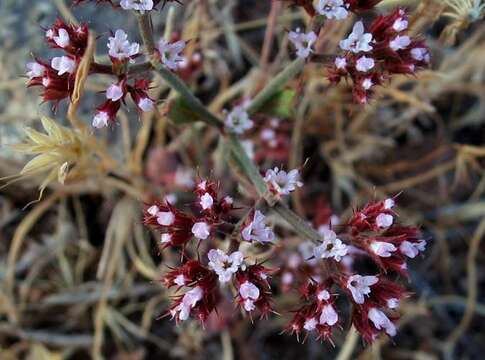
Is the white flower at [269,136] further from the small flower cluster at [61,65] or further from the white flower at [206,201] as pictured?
the small flower cluster at [61,65]

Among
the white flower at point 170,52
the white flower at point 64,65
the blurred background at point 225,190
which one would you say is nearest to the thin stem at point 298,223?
the white flower at point 170,52

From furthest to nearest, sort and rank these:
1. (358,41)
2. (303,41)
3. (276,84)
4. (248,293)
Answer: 1. (276,84)
2. (303,41)
3. (358,41)
4. (248,293)

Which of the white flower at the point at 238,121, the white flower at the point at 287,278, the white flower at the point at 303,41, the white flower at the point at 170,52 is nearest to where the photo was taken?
the white flower at the point at 170,52

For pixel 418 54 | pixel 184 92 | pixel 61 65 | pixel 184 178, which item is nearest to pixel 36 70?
pixel 61 65

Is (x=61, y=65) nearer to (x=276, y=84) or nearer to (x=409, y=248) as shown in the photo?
(x=276, y=84)

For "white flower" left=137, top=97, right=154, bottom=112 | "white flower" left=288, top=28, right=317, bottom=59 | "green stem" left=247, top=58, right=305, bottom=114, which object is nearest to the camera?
"white flower" left=137, top=97, right=154, bottom=112

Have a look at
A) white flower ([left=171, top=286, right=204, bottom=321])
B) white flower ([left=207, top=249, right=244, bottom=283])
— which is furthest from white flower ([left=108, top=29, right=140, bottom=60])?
white flower ([left=171, top=286, right=204, bottom=321])

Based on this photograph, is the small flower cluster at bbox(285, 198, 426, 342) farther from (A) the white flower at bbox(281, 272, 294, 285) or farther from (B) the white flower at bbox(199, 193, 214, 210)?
(A) the white flower at bbox(281, 272, 294, 285)
